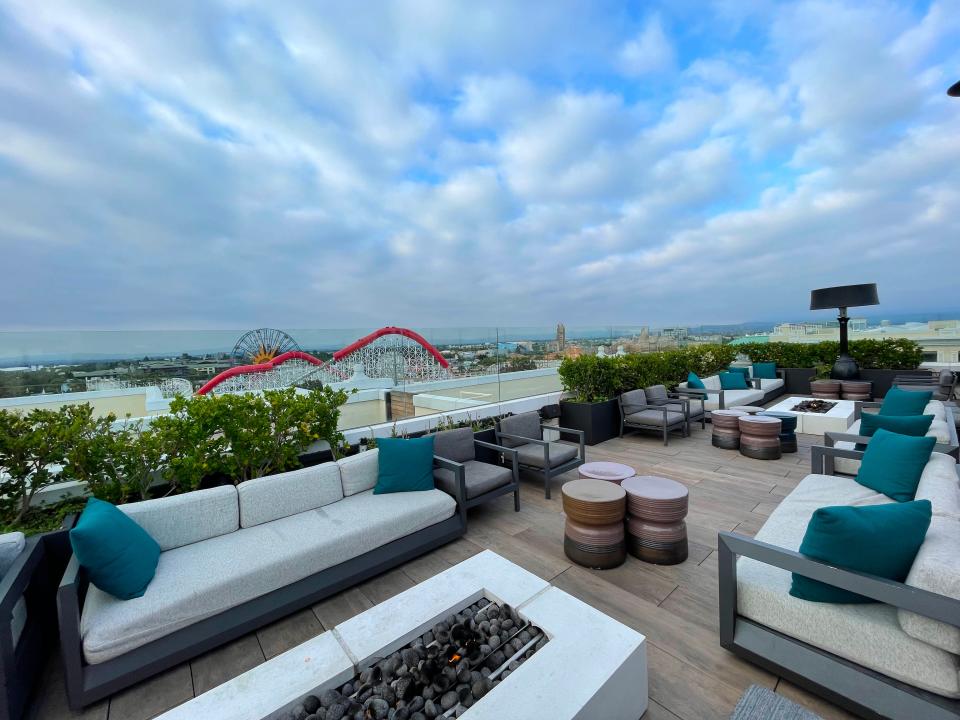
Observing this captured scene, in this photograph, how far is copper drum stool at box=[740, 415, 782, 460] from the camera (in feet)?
14.8

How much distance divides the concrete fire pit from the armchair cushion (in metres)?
2.41

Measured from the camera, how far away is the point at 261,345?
13.2ft

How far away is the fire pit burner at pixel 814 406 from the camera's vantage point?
19.0 ft

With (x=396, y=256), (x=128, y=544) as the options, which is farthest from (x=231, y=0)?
(x=396, y=256)

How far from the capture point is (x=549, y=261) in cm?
1032

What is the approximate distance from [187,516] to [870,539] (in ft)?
11.3

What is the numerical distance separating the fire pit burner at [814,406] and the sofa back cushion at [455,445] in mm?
5575

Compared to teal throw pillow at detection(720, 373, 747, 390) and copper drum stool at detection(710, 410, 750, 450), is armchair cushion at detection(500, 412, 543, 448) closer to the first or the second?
copper drum stool at detection(710, 410, 750, 450)

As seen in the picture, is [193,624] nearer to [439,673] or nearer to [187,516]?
[187,516]

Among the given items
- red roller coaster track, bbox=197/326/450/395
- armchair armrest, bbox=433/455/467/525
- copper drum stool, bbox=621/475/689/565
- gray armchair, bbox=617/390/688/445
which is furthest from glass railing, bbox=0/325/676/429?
copper drum stool, bbox=621/475/689/565

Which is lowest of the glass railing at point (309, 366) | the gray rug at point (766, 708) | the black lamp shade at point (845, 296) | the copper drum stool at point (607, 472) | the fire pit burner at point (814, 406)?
the gray rug at point (766, 708)

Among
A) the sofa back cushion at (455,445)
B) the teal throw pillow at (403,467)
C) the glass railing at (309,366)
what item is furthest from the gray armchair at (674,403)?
the teal throw pillow at (403,467)

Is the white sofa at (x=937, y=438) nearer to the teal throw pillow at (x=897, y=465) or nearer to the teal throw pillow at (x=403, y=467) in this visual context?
the teal throw pillow at (x=897, y=465)

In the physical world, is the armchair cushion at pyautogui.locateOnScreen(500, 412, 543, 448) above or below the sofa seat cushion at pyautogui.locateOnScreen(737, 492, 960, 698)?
above
